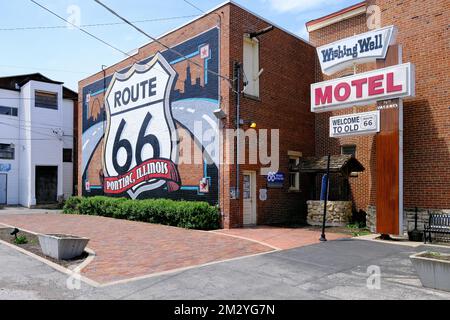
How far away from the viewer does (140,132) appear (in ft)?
62.7

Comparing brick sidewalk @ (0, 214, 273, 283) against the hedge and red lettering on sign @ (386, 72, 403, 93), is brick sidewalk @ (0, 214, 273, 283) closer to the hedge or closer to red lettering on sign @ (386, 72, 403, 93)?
the hedge

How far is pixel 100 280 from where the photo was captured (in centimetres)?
703

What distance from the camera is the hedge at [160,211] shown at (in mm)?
14242

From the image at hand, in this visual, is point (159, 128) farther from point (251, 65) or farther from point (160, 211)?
point (251, 65)

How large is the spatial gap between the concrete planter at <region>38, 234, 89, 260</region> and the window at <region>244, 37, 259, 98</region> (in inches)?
348

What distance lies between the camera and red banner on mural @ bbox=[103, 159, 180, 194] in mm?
16891

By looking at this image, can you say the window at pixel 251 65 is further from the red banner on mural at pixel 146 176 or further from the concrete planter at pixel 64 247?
the concrete planter at pixel 64 247

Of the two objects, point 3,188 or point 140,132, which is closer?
point 140,132

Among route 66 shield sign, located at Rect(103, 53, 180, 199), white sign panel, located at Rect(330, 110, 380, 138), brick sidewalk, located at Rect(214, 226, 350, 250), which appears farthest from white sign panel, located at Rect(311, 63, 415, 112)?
route 66 shield sign, located at Rect(103, 53, 180, 199)

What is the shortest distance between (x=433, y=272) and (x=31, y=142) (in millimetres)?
29085

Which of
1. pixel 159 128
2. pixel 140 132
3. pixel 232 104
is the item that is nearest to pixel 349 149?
pixel 232 104

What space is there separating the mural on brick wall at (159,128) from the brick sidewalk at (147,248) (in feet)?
8.88
